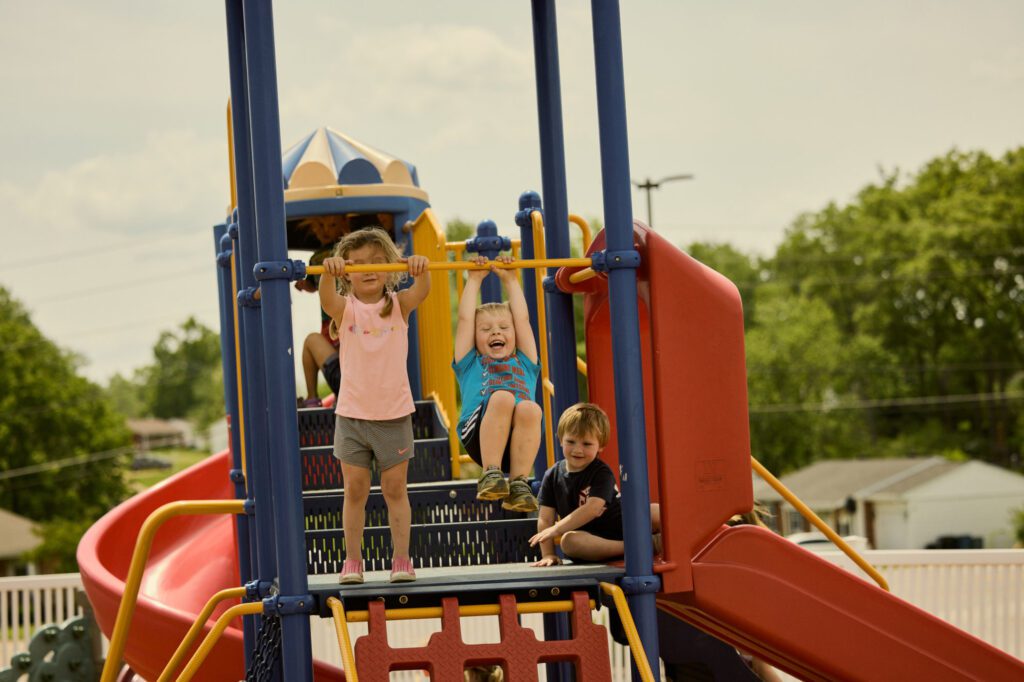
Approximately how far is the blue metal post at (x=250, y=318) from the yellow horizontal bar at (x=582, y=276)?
1.51 meters

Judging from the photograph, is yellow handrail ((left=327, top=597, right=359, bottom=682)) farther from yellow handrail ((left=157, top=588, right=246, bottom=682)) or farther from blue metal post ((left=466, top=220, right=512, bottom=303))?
blue metal post ((left=466, top=220, right=512, bottom=303))

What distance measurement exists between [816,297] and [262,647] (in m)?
61.7

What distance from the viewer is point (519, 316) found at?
6.71m

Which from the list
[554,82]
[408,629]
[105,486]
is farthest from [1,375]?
[554,82]

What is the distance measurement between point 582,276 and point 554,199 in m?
0.97

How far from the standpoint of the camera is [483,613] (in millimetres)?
5531

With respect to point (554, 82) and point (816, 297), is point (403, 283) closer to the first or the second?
point (554, 82)

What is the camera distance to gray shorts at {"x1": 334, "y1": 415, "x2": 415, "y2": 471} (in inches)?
228

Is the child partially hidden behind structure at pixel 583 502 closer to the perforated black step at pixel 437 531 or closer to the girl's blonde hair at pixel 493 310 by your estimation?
the perforated black step at pixel 437 531

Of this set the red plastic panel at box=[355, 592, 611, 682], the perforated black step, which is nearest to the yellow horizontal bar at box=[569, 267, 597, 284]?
the perforated black step

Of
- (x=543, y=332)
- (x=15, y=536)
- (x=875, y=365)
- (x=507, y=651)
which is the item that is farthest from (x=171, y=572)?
(x=875, y=365)

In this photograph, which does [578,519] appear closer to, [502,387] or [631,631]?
[631,631]

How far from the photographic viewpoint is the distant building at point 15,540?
5275 cm

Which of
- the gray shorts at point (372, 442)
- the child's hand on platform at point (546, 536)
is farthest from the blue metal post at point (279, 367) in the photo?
the child's hand on platform at point (546, 536)
